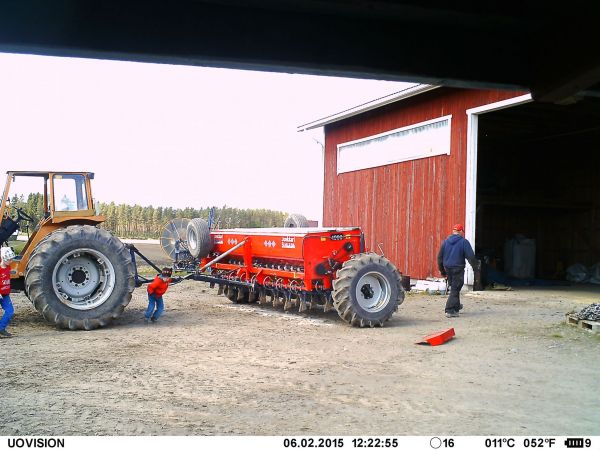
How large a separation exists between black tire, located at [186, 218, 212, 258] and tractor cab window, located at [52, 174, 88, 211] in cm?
319

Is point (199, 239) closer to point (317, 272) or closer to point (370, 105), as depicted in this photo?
point (317, 272)

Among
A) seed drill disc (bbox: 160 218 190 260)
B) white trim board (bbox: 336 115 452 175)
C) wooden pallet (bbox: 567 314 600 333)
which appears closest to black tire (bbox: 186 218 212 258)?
seed drill disc (bbox: 160 218 190 260)

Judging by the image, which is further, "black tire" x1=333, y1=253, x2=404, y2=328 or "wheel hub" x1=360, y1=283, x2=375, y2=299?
"wheel hub" x1=360, y1=283, x2=375, y2=299

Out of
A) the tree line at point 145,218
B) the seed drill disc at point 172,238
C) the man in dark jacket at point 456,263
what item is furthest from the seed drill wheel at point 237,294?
the tree line at point 145,218

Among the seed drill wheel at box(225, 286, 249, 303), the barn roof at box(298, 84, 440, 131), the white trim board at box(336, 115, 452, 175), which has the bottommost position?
the seed drill wheel at box(225, 286, 249, 303)

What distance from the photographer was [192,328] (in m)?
9.84

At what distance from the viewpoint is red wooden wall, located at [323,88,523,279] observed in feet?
51.6

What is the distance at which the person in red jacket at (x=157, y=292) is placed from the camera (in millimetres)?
10273

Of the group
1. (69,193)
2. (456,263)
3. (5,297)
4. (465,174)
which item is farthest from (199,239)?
(465,174)

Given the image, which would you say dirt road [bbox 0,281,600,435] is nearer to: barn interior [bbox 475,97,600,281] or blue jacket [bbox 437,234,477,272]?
blue jacket [bbox 437,234,477,272]

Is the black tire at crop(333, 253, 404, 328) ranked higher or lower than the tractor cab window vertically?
lower

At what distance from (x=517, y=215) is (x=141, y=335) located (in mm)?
17649

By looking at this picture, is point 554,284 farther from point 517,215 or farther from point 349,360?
point 349,360

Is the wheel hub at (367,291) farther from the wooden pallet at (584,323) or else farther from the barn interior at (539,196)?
the barn interior at (539,196)
